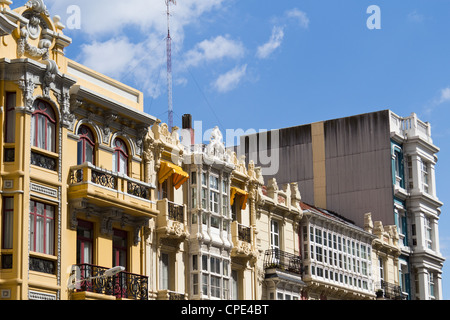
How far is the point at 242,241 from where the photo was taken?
47.5 meters

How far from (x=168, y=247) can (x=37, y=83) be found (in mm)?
10412

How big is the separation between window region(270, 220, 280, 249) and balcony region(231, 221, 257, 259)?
3510mm

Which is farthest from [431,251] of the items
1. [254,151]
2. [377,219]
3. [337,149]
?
[254,151]

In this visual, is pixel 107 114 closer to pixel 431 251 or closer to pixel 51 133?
pixel 51 133

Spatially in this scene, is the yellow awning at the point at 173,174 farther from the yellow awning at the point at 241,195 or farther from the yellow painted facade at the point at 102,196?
the yellow awning at the point at 241,195

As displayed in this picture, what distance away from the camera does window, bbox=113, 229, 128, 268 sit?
39656mm

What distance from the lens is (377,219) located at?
66625 mm

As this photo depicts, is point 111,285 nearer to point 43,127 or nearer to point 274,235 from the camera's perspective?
point 43,127

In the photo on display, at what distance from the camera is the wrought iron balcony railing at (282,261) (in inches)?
1986

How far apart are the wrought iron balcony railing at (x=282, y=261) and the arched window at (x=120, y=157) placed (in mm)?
12074

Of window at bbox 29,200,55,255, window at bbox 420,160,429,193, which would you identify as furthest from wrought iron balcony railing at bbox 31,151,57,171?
window at bbox 420,160,429,193

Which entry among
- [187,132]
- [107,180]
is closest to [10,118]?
[107,180]

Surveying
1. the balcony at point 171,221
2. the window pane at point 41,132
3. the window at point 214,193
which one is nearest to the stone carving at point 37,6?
the window pane at point 41,132

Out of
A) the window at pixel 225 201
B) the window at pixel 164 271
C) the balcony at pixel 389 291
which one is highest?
the window at pixel 225 201
